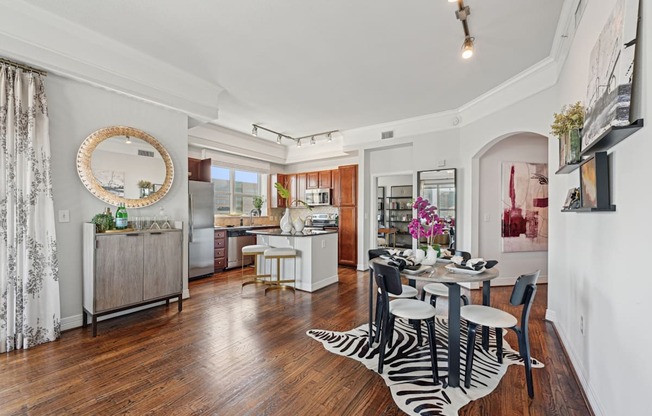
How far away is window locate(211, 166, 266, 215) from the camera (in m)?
6.57

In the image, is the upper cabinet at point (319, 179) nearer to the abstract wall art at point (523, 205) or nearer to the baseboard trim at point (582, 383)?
the abstract wall art at point (523, 205)

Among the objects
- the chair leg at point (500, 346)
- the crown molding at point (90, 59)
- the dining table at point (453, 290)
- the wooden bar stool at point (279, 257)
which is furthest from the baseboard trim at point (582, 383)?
the crown molding at point (90, 59)

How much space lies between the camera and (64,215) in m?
2.94

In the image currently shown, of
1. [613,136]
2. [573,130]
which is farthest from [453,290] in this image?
[573,130]

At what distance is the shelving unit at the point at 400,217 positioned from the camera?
8578mm

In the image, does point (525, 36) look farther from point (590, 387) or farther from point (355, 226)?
point (355, 226)

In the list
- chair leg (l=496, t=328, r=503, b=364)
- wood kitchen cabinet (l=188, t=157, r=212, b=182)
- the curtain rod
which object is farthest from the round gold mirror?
chair leg (l=496, t=328, r=503, b=364)

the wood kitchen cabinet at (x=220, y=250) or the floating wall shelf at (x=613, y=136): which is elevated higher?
the floating wall shelf at (x=613, y=136)

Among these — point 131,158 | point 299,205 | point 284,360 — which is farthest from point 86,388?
point 299,205

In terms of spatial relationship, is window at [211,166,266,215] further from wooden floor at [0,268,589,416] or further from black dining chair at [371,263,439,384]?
black dining chair at [371,263,439,384]

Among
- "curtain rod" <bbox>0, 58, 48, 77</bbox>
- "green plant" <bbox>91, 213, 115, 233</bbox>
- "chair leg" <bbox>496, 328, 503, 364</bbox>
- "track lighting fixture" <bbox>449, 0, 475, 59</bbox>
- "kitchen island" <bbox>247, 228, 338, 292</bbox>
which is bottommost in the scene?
"chair leg" <bbox>496, 328, 503, 364</bbox>

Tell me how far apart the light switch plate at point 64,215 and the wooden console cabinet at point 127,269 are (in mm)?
213

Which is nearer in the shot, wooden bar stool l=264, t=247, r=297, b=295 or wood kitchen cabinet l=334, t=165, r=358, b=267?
wooden bar stool l=264, t=247, r=297, b=295

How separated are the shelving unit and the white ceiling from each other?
4.53m
